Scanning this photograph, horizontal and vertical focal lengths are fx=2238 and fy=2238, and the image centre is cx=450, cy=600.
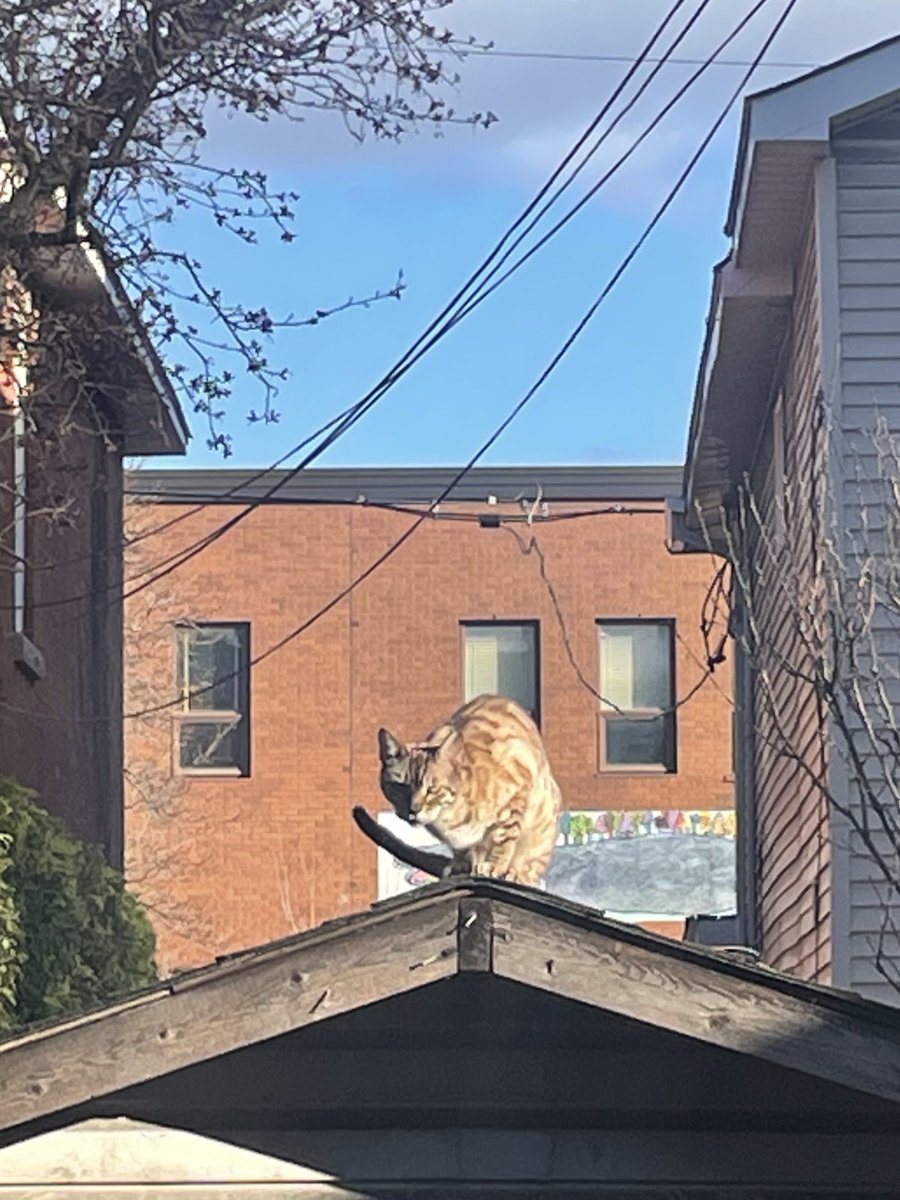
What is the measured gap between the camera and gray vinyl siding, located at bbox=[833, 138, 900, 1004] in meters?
10.3

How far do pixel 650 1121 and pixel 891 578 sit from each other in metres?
4.74

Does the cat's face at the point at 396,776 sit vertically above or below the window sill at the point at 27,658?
below

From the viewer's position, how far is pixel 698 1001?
173 inches

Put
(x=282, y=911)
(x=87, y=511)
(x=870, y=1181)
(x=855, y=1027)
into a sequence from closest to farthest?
1. (x=855, y=1027)
2. (x=870, y=1181)
3. (x=87, y=511)
4. (x=282, y=911)

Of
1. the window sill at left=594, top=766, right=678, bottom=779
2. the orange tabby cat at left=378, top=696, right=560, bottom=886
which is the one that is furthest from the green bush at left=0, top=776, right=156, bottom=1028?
the window sill at left=594, top=766, right=678, bottom=779

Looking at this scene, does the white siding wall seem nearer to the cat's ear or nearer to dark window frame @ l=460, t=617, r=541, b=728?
the cat's ear

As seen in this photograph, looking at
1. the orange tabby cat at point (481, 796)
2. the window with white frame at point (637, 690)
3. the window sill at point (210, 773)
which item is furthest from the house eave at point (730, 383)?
the window sill at point (210, 773)

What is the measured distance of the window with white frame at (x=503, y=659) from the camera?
28.9 m

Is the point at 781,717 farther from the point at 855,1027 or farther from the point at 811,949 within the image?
the point at 855,1027

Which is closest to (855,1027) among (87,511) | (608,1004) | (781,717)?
(608,1004)

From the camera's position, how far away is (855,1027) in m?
4.39

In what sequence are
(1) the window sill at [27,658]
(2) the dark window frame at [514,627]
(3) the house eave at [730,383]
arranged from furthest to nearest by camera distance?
(2) the dark window frame at [514,627] < (3) the house eave at [730,383] < (1) the window sill at [27,658]

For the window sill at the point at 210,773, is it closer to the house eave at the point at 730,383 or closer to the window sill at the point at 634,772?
the window sill at the point at 634,772

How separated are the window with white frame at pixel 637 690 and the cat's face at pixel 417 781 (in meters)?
19.7
